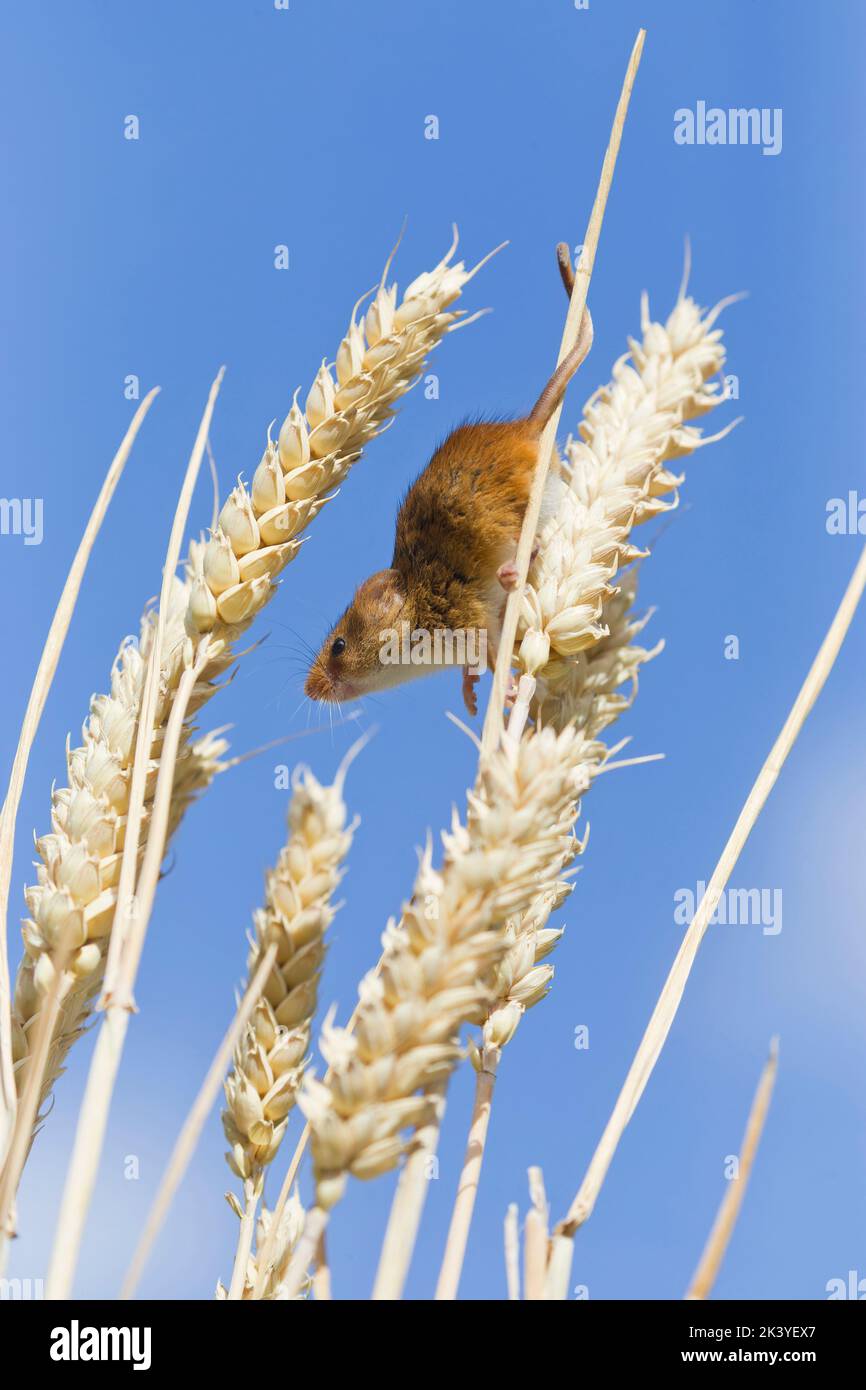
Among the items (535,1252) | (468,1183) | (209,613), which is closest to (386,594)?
(209,613)

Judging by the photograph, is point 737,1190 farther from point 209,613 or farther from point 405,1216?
point 209,613

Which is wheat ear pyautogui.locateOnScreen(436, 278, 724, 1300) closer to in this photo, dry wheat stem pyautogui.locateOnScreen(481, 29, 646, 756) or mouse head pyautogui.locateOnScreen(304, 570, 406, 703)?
dry wheat stem pyautogui.locateOnScreen(481, 29, 646, 756)

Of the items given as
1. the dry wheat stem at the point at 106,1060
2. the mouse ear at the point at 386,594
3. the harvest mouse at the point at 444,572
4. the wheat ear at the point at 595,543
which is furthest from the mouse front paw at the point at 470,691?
the dry wheat stem at the point at 106,1060

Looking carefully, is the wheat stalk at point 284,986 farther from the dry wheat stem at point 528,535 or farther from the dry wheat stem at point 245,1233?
the dry wheat stem at point 528,535

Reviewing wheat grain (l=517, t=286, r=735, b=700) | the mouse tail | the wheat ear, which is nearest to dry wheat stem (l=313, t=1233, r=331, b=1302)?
the wheat ear
